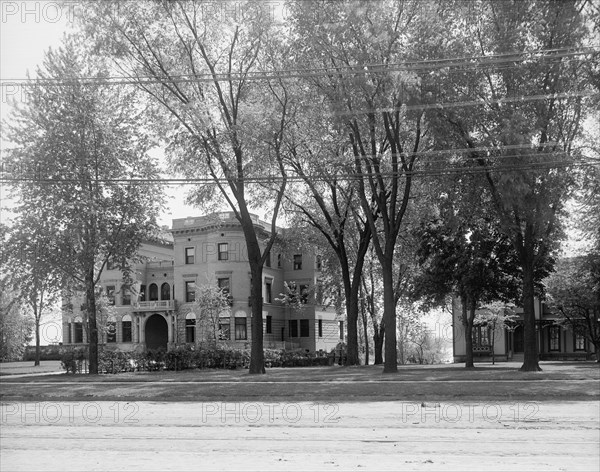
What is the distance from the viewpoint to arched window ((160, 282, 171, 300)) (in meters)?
73.6

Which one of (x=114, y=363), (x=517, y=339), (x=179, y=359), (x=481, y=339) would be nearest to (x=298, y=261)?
(x=481, y=339)

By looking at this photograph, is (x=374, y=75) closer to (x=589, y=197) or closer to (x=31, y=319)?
(x=589, y=197)

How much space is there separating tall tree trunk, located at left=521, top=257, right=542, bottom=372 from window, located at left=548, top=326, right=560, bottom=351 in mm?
37858

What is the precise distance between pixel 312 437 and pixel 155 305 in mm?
60476

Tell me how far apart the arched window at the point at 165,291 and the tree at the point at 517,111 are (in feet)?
164

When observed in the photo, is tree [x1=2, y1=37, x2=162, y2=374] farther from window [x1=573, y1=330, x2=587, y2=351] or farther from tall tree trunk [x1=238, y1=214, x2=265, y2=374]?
window [x1=573, y1=330, x2=587, y2=351]

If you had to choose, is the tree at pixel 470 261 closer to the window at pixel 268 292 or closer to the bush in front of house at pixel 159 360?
the bush in front of house at pixel 159 360

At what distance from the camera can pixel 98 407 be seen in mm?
18031

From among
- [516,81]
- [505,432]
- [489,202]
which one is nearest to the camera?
[505,432]

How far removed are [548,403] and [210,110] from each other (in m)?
20.3

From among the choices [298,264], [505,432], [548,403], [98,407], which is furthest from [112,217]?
[298,264]

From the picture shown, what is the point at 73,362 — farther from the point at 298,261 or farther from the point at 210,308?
the point at 298,261

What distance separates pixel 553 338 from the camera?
6444 centimetres
